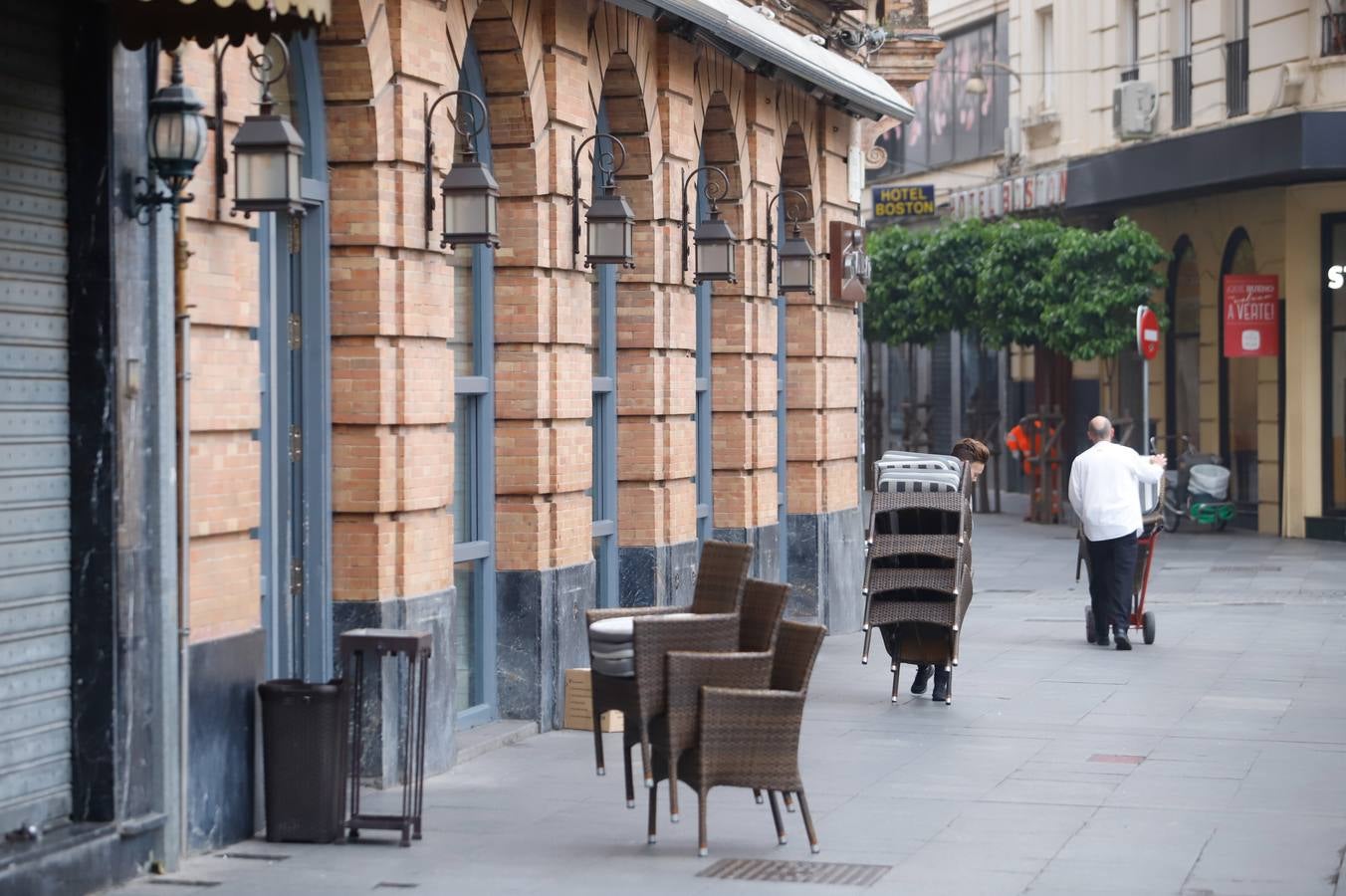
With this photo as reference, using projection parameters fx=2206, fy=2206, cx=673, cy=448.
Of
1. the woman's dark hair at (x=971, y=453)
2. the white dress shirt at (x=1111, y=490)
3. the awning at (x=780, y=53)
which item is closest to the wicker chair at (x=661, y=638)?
the woman's dark hair at (x=971, y=453)

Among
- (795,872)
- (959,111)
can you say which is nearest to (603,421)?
(795,872)

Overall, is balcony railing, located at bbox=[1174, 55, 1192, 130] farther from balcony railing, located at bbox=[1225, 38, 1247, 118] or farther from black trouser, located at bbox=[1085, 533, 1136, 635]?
black trouser, located at bbox=[1085, 533, 1136, 635]

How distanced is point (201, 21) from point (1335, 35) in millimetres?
22375

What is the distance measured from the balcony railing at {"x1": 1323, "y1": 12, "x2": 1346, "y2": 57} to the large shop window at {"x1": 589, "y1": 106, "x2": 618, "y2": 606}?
16.0 m

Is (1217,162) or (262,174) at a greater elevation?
(1217,162)

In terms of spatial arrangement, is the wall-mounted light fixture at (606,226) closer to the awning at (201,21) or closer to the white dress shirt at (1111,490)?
the awning at (201,21)

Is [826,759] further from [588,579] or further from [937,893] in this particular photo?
[937,893]

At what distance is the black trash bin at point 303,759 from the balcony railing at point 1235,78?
23288 mm

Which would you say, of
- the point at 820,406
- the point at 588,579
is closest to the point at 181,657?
the point at 588,579

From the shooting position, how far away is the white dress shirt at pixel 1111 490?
17.4 metres

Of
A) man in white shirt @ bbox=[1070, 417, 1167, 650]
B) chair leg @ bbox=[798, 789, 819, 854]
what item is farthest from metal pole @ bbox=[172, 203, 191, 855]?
man in white shirt @ bbox=[1070, 417, 1167, 650]

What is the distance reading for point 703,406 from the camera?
1811 cm

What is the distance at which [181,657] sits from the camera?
909cm

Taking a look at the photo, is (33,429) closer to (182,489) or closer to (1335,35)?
(182,489)
